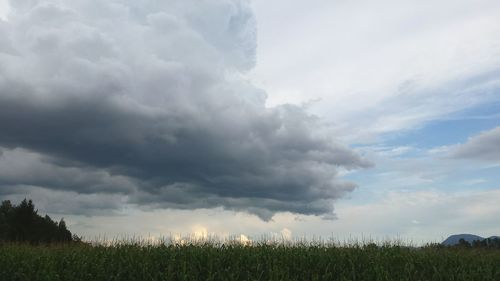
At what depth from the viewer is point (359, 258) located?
24781 millimetres

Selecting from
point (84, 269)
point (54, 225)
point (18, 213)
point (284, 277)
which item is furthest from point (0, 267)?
point (54, 225)

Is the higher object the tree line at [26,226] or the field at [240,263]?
the tree line at [26,226]

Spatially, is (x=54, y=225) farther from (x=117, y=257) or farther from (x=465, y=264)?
(x=465, y=264)

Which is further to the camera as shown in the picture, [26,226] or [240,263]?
[26,226]

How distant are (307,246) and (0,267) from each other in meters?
15.9

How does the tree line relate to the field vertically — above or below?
above

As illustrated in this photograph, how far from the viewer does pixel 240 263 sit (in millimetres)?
23031

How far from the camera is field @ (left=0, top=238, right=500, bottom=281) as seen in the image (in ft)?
69.5

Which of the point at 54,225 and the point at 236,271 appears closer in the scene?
the point at 236,271

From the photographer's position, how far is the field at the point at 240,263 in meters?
21.2

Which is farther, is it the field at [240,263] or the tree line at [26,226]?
the tree line at [26,226]

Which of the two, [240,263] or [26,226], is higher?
[26,226]

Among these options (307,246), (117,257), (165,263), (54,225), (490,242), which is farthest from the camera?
(54,225)

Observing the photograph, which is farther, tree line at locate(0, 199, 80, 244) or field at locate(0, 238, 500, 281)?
tree line at locate(0, 199, 80, 244)
